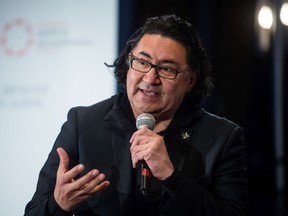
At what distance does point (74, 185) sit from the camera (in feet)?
5.53

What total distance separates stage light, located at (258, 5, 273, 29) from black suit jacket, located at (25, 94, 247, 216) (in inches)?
111

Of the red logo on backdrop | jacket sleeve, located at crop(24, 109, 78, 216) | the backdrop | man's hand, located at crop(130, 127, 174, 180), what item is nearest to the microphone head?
man's hand, located at crop(130, 127, 174, 180)

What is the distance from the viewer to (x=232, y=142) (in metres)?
2.12

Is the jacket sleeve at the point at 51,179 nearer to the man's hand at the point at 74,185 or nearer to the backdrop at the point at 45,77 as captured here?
the man's hand at the point at 74,185

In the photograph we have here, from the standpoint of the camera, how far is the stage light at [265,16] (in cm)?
471

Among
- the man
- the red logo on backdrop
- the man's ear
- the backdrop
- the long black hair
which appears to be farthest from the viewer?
the red logo on backdrop

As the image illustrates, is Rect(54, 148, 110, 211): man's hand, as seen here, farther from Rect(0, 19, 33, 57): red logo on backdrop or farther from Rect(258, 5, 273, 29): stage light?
Rect(258, 5, 273, 29): stage light

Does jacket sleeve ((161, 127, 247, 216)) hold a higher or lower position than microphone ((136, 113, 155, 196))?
lower

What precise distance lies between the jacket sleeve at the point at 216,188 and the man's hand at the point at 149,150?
0.09 m

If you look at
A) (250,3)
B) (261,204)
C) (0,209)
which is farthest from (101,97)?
(261,204)

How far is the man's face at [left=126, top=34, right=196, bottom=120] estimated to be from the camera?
205 cm

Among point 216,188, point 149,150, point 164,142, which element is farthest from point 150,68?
point 216,188

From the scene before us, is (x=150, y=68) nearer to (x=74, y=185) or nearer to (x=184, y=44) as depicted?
(x=184, y=44)

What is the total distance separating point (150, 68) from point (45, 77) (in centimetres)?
137
